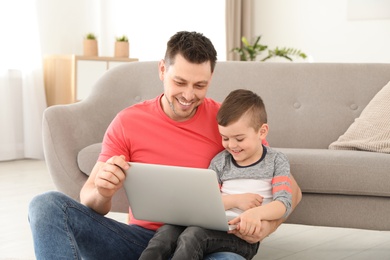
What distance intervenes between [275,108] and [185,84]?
118 cm

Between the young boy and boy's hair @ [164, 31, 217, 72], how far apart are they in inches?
5.6

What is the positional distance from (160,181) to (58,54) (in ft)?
13.8

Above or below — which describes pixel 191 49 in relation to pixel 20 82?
above

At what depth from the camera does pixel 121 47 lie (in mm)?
5715

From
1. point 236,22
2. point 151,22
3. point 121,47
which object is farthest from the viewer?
point 236,22

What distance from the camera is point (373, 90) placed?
2.77 meters

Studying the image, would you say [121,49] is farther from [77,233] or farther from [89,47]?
[77,233]

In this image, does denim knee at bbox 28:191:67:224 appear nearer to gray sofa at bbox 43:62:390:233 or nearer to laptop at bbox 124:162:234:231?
laptop at bbox 124:162:234:231

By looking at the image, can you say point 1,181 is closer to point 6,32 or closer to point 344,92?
point 6,32

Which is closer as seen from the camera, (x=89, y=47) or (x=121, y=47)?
(x=89, y=47)

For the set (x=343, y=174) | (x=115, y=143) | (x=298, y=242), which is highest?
(x=115, y=143)

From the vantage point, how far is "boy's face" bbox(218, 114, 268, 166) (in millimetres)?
1678

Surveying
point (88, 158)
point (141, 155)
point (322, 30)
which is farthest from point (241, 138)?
point (322, 30)

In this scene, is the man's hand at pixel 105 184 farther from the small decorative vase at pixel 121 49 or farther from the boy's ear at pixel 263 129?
the small decorative vase at pixel 121 49
